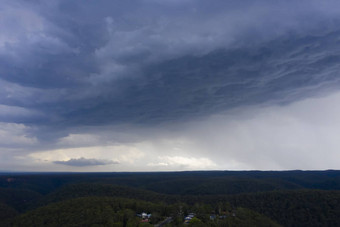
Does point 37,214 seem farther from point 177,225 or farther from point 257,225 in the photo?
point 257,225

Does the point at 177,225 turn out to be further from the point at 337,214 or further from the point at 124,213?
the point at 337,214

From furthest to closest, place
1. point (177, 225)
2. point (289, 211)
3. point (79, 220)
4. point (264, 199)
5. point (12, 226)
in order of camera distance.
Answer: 1. point (264, 199)
2. point (289, 211)
3. point (12, 226)
4. point (79, 220)
5. point (177, 225)

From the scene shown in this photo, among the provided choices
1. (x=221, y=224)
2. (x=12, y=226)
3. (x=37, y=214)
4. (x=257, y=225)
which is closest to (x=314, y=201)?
(x=257, y=225)

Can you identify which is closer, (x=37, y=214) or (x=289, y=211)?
(x=37, y=214)

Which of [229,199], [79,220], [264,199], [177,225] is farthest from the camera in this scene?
[229,199]

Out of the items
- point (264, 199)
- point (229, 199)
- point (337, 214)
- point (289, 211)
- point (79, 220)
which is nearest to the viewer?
point (79, 220)

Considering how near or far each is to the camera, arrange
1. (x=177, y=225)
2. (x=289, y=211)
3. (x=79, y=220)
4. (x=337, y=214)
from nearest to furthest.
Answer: (x=177, y=225) < (x=79, y=220) < (x=337, y=214) < (x=289, y=211)

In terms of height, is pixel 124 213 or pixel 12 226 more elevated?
pixel 124 213

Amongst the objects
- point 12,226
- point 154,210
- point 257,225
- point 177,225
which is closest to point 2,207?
point 12,226

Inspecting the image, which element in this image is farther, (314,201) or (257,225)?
(314,201)
